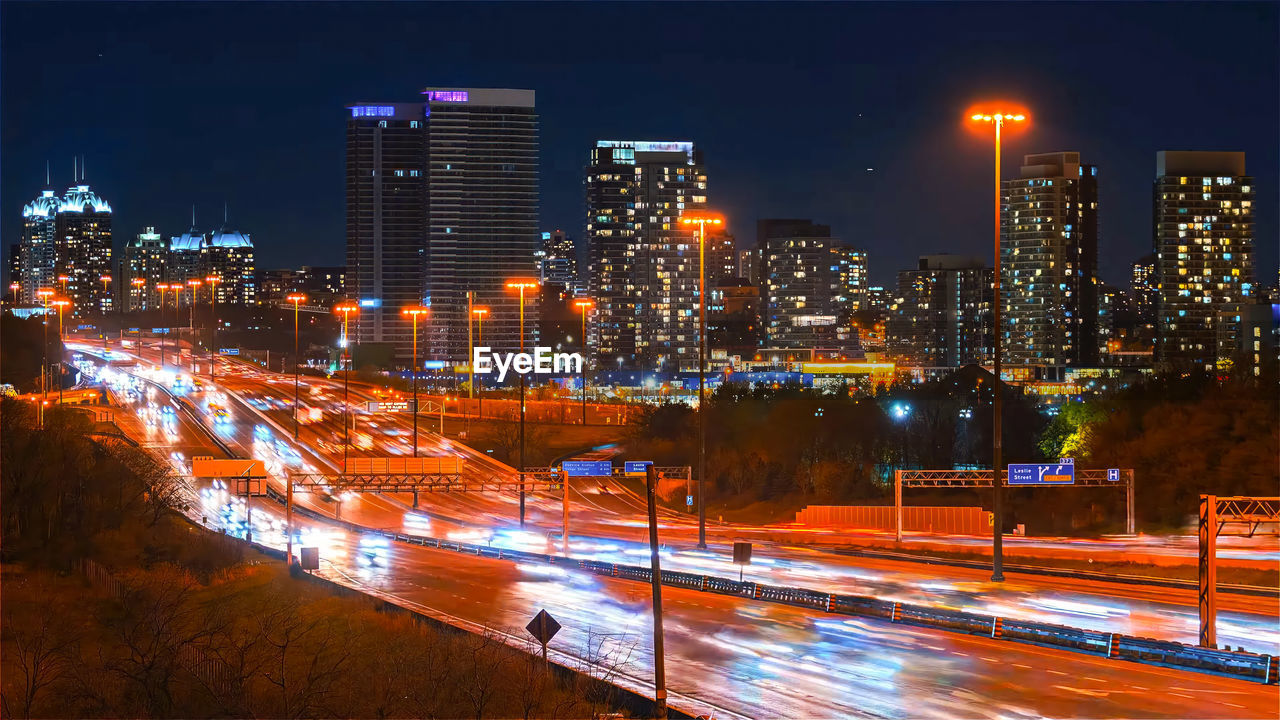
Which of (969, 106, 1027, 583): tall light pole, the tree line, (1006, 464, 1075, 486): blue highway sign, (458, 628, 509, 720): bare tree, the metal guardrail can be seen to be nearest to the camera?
(458, 628, 509, 720): bare tree

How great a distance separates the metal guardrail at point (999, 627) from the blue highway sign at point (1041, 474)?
63.6 ft

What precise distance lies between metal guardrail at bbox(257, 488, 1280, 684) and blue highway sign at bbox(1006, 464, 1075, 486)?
19376mm

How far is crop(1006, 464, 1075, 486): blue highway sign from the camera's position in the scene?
57.6 m

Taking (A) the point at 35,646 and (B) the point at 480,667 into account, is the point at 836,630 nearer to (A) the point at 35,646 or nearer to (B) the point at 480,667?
(B) the point at 480,667

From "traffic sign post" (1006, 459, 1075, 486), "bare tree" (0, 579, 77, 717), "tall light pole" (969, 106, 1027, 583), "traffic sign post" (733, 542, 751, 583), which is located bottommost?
"bare tree" (0, 579, 77, 717)

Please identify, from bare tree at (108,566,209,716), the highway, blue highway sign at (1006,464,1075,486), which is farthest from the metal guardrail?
blue highway sign at (1006,464,1075,486)

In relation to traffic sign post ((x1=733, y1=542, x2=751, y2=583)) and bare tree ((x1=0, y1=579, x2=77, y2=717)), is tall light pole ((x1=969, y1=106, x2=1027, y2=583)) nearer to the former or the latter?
traffic sign post ((x1=733, y1=542, x2=751, y2=583))

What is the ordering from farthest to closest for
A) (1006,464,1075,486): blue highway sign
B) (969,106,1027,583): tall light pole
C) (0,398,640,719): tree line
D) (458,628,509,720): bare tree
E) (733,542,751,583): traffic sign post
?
(1006,464,1075,486): blue highway sign < (733,542,751,583): traffic sign post < (969,106,1027,583): tall light pole < (0,398,640,719): tree line < (458,628,509,720): bare tree

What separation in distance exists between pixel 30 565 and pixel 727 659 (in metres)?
34.0

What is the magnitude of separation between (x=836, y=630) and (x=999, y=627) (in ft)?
14.8

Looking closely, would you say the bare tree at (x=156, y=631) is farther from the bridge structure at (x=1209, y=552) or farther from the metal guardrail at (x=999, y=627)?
the bridge structure at (x=1209, y=552)

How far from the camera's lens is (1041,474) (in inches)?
2293

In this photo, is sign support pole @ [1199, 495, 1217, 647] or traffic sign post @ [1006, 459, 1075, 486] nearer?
sign support pole @ [1199, 495, 1217, 647]

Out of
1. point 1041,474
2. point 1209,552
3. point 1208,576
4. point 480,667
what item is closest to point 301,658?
point 480,667
